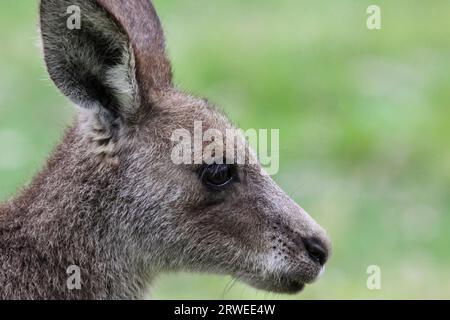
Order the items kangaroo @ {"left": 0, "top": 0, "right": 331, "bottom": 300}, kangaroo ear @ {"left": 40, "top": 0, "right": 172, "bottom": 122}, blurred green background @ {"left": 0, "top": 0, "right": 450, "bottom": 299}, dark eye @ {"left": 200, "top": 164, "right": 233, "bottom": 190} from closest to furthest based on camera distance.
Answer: kangaroo ear @ {"left": 40, "top": 0, "right": 172, "bottom": 122} → kangaroo @ {"left": 0, "top": 0, "right": 331, "bottom": 300} → dark eye @ {"left": 200, "top": 164, "right": 233, "bottom": 190} → blurred green background @ {"left": 0, "top": 0, "right": 450, "bottom": 299}

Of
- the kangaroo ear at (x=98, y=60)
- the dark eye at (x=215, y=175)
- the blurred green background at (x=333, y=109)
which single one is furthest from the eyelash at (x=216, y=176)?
the blurred green background at (x=333, y=109)

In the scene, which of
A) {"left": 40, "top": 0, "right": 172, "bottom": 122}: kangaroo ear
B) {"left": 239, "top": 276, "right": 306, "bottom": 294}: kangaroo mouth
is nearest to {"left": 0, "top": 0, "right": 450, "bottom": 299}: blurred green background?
{"left": 239, "top": 276, "right": 306, "bottom": 294}: kangaroo mouth

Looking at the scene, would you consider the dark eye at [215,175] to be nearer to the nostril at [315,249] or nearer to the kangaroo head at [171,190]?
the kangaroo head at [171,190]

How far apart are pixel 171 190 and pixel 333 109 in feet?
19.4

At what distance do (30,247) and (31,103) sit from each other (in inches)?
232

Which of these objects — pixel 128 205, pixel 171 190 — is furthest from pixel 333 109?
pixel 128 205

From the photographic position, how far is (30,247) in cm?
571

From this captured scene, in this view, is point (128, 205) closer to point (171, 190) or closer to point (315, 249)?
point (171, 190)

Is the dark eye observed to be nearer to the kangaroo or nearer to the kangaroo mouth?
the kangaroo

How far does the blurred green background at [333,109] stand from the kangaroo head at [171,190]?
1.72 m

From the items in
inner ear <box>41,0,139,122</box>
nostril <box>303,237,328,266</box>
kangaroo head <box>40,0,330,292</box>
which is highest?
inner ear <box>41,0,139,122</box>

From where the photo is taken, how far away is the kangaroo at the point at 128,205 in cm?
570

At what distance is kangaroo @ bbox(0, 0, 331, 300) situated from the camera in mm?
5699
